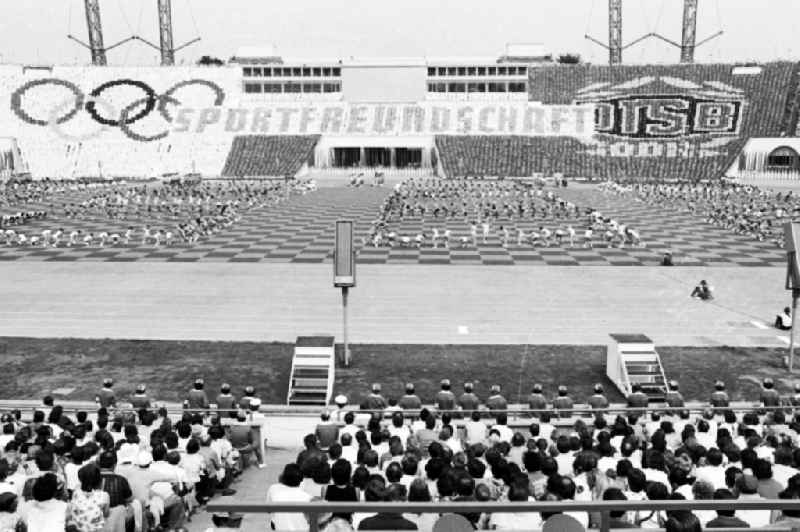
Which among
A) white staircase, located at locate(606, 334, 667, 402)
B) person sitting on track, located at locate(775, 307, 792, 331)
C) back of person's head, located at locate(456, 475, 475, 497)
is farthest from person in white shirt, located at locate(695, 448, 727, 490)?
person sitting on track, located at locate(775, 307, 792, 331)

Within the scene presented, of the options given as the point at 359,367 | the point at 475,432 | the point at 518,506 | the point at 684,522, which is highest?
the point at 518,506

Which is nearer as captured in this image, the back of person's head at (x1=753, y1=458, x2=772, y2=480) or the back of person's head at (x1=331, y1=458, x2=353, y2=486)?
the back of person's head at (x1=331, y1=458, x2=353, y2=486)

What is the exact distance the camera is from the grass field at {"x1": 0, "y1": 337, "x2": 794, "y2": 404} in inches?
676

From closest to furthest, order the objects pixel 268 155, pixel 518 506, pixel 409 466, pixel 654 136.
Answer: pixel 518 506 < pixel 409 466 < pixel 268 155 < pixel 654 136

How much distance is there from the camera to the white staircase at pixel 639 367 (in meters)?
16.2

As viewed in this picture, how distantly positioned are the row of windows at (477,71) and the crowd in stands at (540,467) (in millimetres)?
114336

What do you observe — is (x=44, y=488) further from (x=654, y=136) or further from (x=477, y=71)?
(x=477, y=71)

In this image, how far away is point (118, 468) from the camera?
9.52m

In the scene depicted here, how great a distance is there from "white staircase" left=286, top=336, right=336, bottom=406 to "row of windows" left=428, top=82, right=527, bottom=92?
360 feet

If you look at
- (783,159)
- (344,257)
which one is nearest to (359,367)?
(344,257)

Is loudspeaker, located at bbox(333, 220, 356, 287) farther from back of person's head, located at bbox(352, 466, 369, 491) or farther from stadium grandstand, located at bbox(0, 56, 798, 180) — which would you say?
stadium grandstand, located at bbox(0, 56, 798, 180)

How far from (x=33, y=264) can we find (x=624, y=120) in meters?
76.5

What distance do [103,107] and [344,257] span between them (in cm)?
8717

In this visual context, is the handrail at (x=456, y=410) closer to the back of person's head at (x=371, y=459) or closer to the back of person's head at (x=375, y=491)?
the back of person's head at (x=371, y=459)
